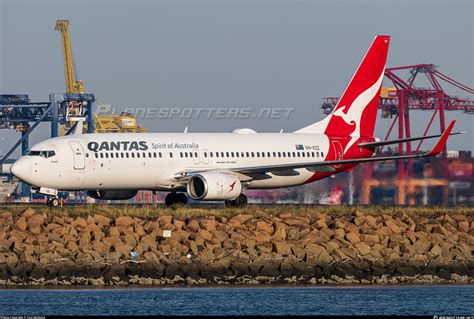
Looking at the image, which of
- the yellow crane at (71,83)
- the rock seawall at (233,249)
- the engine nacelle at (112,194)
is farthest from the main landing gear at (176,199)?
the yellow crane at (71,83)

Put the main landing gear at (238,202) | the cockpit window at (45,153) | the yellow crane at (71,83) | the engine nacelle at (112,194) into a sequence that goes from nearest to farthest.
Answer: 1. the cockpit window at (45,153)
2. the engine nacelle at (112,194)
3. the main landing gear at (238,202)
4. the yellow crane at (71,83)

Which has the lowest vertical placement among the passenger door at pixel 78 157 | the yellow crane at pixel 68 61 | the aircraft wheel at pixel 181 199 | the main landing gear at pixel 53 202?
the main landing gear at pixel 53 202

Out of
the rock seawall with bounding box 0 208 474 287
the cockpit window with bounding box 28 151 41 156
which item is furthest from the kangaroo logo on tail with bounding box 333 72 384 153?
the cockpit window with bounding box 28 151 41 156

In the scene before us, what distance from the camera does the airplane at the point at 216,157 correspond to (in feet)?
170

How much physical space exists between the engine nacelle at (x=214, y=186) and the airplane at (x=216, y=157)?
0.14 feet

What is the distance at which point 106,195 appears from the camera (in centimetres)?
5488

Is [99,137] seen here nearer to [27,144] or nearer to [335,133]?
[335,133]

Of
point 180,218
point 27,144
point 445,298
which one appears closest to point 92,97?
point 27,144

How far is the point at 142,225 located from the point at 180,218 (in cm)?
165

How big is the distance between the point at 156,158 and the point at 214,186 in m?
3.19

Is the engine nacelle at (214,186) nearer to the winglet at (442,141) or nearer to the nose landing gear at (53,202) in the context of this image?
the nose landing gear at (53,202)

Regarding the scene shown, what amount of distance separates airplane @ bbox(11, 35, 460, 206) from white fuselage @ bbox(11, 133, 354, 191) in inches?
1.6

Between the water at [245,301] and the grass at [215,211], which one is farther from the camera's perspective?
the grass at [215,211]

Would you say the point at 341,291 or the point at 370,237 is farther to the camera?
the point at 370,237
